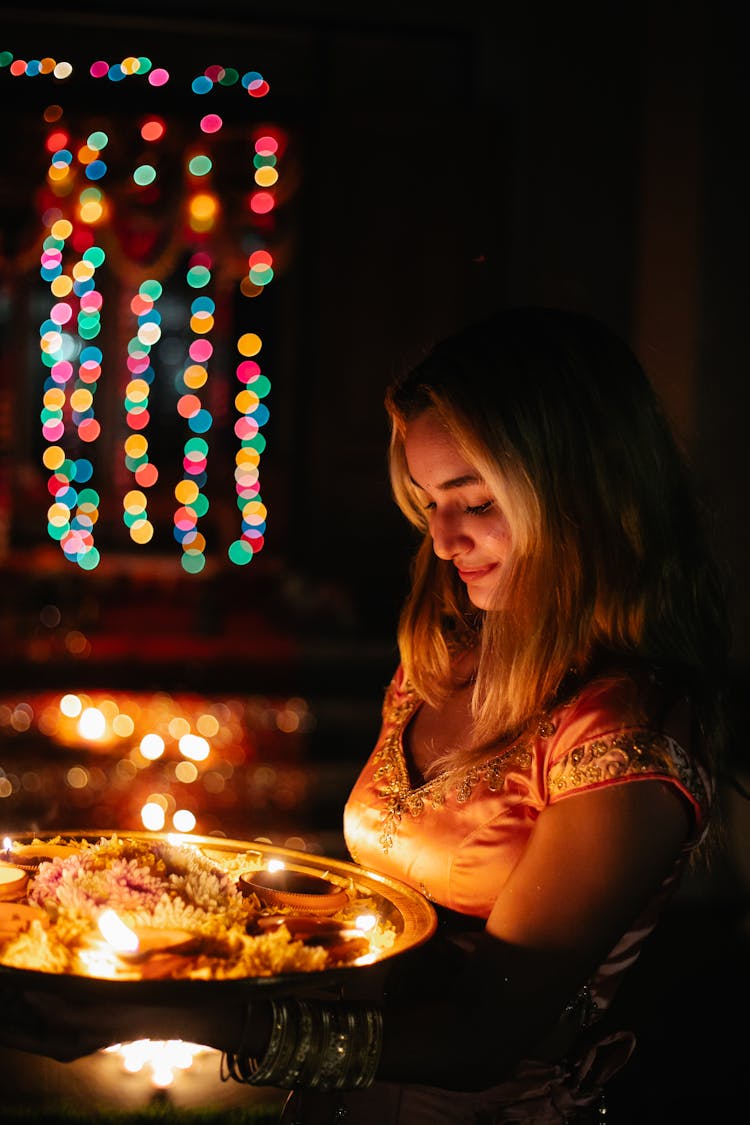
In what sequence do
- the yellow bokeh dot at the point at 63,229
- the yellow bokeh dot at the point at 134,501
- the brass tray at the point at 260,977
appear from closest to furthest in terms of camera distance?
the brass tray at the point at 260,977
the yellow bokeh dot at the point at 63,229
the yellow bokeh dot at the point at 134,501

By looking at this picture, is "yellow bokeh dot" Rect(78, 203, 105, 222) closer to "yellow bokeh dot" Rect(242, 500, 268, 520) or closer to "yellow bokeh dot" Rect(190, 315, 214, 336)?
"yellow bokeh dot" Rect(190, 315, 214, 336)

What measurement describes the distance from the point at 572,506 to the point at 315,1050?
59 centimetres

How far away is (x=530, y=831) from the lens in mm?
1273

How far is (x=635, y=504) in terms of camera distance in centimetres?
131

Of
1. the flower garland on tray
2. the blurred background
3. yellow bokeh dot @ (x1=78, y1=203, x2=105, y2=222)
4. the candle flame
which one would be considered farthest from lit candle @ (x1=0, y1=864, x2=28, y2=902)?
yellow bokeh dot @ (x1=78, y1=203, x2=105, y2=222)

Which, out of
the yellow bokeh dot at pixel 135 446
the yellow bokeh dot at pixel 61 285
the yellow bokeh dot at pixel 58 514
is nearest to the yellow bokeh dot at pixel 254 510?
the yellow bokeh dot at pixel 135 446

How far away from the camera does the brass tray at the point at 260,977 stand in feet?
3.26

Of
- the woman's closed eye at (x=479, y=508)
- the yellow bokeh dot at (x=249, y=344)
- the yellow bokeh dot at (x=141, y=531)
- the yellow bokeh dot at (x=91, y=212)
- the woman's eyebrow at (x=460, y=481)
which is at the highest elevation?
the yellow bokeh dot at (x=91, y=212)

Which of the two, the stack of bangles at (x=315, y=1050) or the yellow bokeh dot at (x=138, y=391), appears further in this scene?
the yellow bokeh dot at (x=138, y=391)

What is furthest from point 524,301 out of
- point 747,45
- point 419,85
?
point 747,45

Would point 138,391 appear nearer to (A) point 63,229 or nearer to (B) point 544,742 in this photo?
(A) point 63,229

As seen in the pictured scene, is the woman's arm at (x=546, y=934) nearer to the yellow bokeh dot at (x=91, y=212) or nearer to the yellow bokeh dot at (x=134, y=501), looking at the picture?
the yellow bokeh dot at (x=91, y=212)

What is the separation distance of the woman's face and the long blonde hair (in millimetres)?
23

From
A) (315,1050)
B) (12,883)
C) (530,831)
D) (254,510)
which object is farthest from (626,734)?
(254,510)
